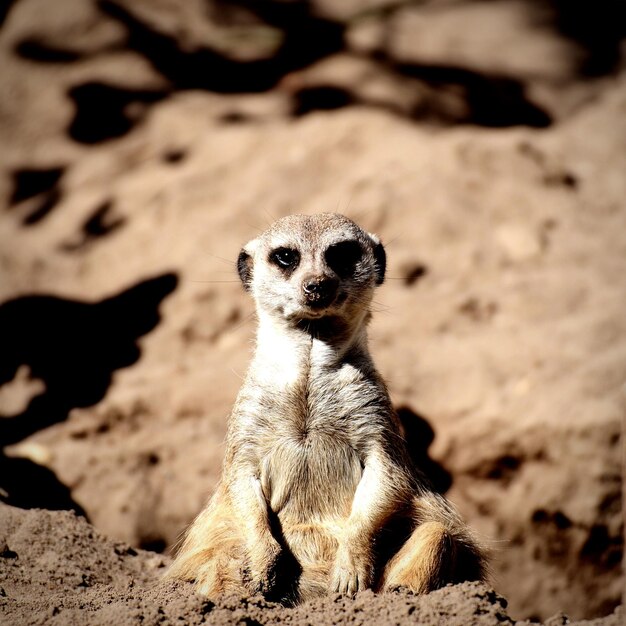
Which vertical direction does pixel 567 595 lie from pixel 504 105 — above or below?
below

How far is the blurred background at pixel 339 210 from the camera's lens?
3.73 m

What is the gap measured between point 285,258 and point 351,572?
3.81 ft

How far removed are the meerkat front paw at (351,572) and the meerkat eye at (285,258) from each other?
3.43 feet

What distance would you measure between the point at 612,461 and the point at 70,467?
2764 millimetres

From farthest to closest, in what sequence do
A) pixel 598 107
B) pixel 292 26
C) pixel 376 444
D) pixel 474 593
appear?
pixel 292 26, pixel 598 107, pixel 376 444, pixel 474 593

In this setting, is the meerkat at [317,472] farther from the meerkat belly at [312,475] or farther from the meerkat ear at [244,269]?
the meerkat ear at [244,269]

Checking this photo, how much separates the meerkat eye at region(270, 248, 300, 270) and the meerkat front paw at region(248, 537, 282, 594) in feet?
3.32

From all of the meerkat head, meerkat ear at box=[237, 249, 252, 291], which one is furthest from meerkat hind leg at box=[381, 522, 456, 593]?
meerkat ear at box=[237, 249, 252, 291]

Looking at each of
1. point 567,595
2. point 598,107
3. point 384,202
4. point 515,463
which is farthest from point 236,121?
point 567,595

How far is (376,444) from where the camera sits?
260 centimetres

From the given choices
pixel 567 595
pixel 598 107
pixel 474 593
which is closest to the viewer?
pixel 474 593

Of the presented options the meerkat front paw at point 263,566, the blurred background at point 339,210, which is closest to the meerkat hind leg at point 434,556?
the meerkat front paw at point 263,566

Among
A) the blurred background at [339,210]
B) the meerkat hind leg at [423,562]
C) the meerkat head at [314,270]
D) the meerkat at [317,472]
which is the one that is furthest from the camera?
the blurred background at [339,210]

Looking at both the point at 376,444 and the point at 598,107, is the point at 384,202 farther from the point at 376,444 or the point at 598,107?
the point at 376,444
